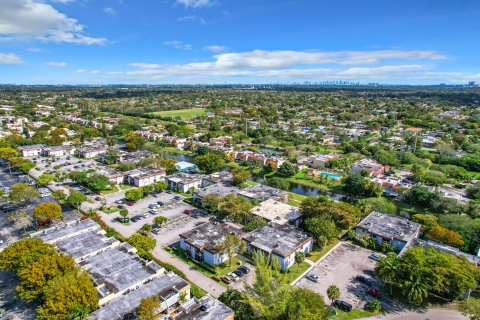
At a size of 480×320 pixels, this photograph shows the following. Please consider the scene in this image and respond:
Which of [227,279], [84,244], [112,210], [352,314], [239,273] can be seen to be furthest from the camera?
[112,210]

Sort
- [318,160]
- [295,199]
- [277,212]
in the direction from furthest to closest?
[318,160], [295,199], [277,212]

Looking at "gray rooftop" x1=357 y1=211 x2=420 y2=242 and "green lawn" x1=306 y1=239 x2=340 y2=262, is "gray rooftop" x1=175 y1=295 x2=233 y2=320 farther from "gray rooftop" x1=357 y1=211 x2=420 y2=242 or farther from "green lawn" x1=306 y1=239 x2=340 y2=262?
"gray rooftop" x1=357 y1=211 x2=420 y2=242

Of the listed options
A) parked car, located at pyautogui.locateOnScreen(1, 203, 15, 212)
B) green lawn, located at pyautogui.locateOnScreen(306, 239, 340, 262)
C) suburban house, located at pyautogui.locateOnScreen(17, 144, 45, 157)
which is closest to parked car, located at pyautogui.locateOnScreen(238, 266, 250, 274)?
green lawn, located at pyautogui.locateOnScreen(306, 239, 340, 262)

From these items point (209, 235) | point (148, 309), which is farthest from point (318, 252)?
point (148, 309)

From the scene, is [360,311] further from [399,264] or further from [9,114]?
[9,114]

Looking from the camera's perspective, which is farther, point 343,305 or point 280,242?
point 280,242

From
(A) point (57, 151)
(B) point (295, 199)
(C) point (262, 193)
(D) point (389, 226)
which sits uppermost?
(A) point (57, 151)

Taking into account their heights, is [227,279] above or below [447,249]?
below

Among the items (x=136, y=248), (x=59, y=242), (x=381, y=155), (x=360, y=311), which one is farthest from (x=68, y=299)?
(x=381, y=155)

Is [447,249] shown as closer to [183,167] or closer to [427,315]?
[427,315]
